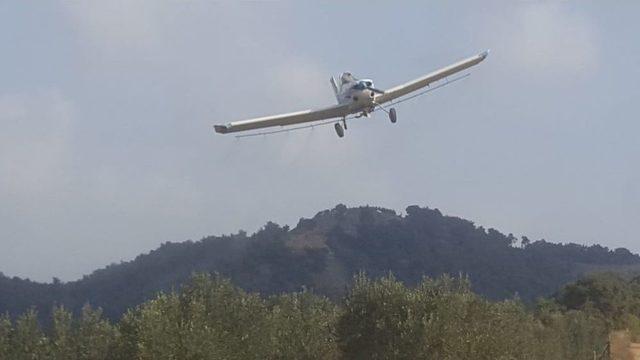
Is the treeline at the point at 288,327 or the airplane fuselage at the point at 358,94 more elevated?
the airplane fuselage at the point at 358,94

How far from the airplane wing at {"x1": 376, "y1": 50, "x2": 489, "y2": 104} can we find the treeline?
8153 mm

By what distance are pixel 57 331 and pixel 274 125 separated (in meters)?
11.1

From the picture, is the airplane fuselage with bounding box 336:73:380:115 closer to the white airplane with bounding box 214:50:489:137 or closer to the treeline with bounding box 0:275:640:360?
the white airplane with bounding box 214:50:489:137

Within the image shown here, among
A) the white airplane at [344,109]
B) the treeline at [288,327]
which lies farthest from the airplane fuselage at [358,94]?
the treeline at [288,327]

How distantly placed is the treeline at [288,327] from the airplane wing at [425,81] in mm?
8153

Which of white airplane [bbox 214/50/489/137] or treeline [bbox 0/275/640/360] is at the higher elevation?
white airplane [bbox 214/50/489/137]

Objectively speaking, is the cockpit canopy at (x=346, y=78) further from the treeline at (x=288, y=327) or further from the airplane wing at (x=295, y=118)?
the treeline at (x=288, y=327)

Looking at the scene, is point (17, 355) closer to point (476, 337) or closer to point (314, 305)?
point (314, 305)

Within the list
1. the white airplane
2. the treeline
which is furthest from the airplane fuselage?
the treeline

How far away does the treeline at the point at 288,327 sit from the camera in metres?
31.8

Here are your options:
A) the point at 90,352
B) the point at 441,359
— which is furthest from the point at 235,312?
the point at 441,359

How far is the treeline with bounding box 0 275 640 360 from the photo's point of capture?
104ft

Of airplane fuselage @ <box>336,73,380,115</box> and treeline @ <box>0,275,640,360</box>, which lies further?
airplane fuselage @ <box>336,73,380,115</box>

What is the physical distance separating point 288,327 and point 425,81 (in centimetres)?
1189
